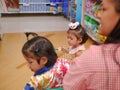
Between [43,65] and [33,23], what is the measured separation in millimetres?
3360

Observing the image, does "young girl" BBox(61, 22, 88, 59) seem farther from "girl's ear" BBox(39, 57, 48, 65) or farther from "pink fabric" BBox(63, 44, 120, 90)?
"pink fabric" BBox(63, 44, 120, 90)

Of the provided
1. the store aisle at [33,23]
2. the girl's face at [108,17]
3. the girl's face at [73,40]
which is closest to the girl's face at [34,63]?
the girl's face at [73,40]

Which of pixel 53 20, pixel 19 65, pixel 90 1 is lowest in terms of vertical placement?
pixel 53 20

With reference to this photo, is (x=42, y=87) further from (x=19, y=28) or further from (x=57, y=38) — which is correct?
(x=19, y=28)

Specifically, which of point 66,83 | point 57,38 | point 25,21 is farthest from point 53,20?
point 66,83

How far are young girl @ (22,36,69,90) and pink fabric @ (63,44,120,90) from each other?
27.8 inches

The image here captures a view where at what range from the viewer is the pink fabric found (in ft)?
2.35

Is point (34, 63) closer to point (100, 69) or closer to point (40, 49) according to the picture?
point (40, 49)

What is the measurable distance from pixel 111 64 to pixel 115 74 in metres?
0.04

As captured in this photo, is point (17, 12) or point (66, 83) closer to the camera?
point (66, 83)

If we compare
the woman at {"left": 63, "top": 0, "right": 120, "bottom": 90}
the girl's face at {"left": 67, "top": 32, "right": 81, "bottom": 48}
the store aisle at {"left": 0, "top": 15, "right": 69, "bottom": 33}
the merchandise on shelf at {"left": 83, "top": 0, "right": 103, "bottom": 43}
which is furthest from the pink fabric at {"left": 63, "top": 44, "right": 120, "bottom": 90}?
the store aisle at {"left": 0, "top": 15, "right": 69, "bottom": 33}

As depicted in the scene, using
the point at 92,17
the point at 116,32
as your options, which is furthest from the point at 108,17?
the point at 92,17

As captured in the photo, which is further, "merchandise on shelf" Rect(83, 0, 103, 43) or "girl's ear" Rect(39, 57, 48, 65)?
"merchandise on shelf" Rect(83, 0, 103, 43)

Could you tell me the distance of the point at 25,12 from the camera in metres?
5.44
